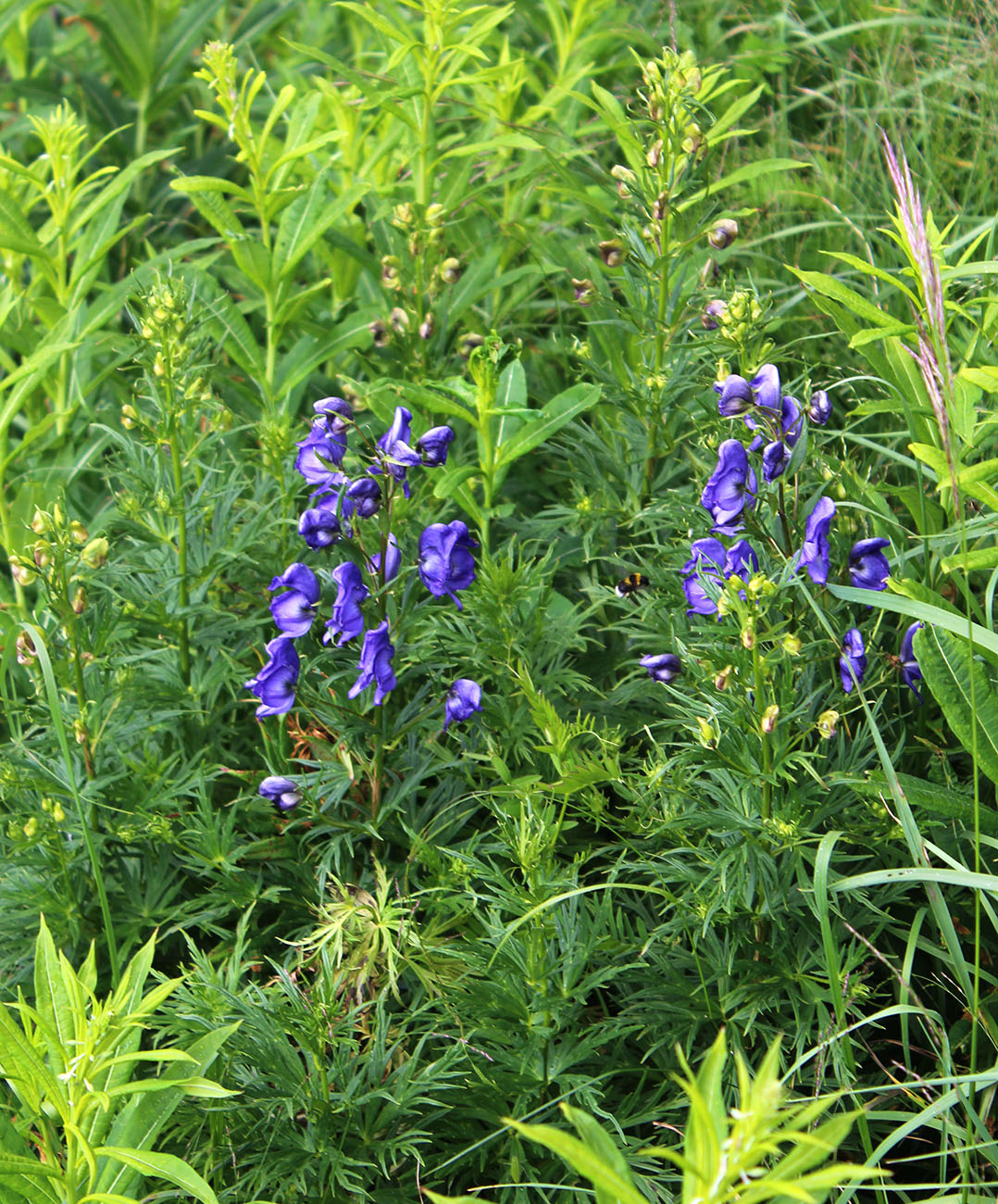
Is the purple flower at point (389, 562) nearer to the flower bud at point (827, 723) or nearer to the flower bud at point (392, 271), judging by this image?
the flower bud at point (827, 723)

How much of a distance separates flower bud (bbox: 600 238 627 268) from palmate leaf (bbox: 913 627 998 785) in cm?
115

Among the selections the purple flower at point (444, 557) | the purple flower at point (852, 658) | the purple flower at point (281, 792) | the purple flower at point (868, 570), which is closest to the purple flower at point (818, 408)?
the purple flower at point (868, 570)

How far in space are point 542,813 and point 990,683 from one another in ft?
2.90

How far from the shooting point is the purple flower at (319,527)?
6.91ft

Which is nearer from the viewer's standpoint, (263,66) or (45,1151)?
(45,1151)

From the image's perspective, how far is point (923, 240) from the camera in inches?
74.8

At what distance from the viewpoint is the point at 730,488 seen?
1.98 meters

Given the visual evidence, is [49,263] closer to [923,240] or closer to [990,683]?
[923,240]

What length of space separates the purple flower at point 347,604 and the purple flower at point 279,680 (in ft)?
0.24

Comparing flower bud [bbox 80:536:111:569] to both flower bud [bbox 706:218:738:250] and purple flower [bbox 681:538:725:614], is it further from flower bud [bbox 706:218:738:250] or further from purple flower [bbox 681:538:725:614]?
flower bud [bbox 706:218:738:250]

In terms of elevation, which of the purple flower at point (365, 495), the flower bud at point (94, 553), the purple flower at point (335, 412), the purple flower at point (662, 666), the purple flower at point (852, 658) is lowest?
the purple flower at point (852, 658)

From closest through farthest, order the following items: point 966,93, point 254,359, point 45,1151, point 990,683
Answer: point 45,1151 → point 990,683 → point 254,359 → point 966,93

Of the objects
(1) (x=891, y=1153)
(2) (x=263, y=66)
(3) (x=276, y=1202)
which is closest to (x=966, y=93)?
(2) (x=263, y=66)

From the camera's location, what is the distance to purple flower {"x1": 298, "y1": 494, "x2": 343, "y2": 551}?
2.11m
